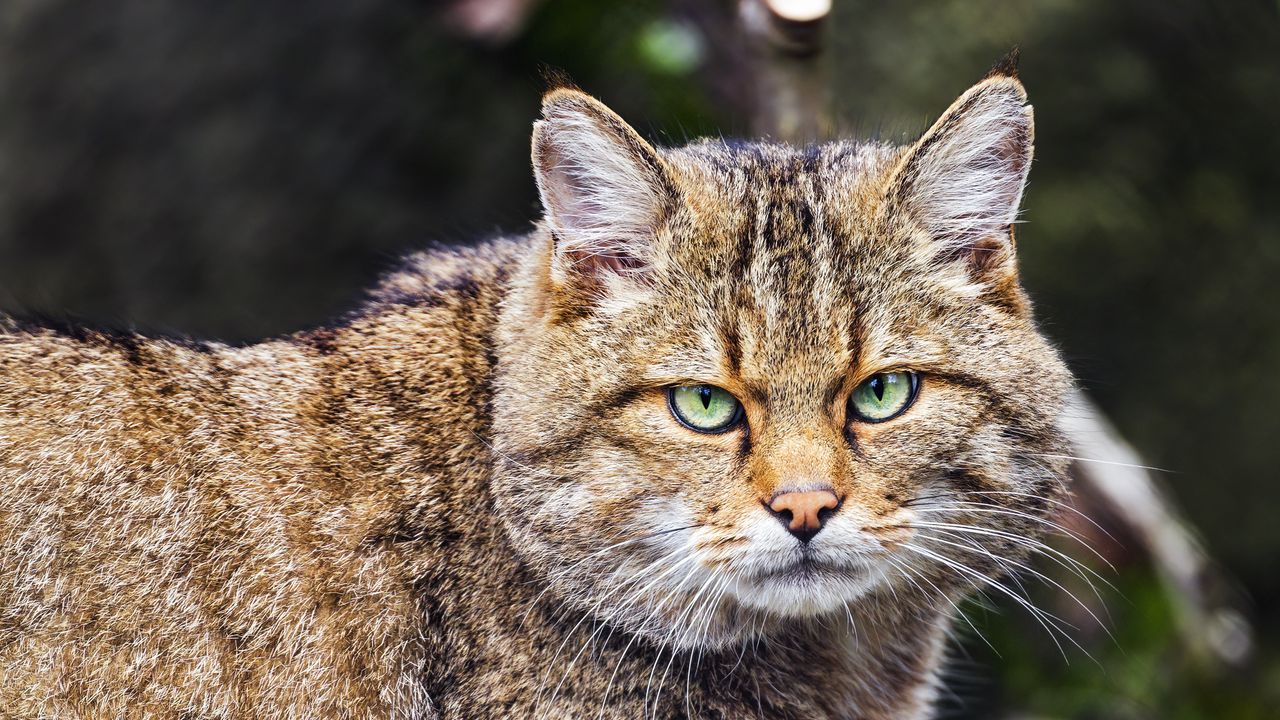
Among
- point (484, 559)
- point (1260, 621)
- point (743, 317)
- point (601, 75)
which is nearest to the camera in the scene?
point (743, 317)

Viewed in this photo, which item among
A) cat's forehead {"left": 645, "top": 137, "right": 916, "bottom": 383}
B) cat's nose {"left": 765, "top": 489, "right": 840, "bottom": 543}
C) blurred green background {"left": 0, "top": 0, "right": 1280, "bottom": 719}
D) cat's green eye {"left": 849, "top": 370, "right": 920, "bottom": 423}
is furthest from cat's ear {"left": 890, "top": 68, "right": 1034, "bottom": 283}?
blurred green background {"left": 0, "top": 0, "right": 1280, "bottom": 719}

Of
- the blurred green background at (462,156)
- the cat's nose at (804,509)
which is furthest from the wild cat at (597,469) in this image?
the blurred green background at (462,156)

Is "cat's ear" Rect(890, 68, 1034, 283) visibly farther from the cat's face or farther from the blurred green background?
A: the blurred green background

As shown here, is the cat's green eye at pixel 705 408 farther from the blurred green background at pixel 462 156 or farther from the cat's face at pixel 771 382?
the blurred green background at pixel 462 156

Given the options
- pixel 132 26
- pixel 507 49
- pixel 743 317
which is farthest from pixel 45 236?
pixel 743 317

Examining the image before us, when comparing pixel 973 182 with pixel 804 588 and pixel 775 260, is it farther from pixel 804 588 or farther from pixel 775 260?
pixel 804 588

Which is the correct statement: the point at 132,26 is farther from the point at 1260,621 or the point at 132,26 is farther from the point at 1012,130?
the point at 1260,621
